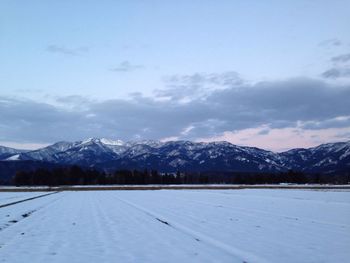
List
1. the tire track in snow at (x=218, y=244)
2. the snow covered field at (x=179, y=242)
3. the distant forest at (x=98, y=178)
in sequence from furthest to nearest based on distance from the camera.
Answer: the distant forest at (x=98, y=178) < the snow covered field at (x=179, y=242) < the tire track in snow at (x=218, y=244)

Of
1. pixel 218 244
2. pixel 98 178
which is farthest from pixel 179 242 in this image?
pixel 98 178

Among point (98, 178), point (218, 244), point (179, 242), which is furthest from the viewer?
point (98, 178)

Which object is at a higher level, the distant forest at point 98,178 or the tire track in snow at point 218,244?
the distant forest at point 98,178

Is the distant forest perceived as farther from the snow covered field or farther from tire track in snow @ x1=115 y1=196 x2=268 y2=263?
tire track in snow @ x1=115 y1=196 x2=268 y2=263

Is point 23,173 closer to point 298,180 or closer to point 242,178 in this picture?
point 242,178

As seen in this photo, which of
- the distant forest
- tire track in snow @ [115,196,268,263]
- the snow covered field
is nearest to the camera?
tire track in snow @ [115,196,268,263]

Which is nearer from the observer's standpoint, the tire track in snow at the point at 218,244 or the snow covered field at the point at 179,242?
the tire track in snow at the point at 218,244

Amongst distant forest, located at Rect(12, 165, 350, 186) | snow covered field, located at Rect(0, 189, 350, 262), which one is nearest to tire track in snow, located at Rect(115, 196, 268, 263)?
snow covered field, located at Rect(0, 189, 350, 262)

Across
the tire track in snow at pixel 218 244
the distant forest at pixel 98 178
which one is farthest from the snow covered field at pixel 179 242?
the distant forest at pixel 98 178

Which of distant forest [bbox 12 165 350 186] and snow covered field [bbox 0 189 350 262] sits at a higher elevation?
distant forest [bbox 12 165 350 186]

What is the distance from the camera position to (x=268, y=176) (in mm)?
196250

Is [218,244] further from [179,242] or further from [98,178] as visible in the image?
[98,178]

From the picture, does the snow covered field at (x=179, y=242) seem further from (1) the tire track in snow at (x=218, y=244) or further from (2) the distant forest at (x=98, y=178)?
(2) the distant forest at (x=98, y=178)

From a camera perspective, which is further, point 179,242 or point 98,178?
point 98,178
